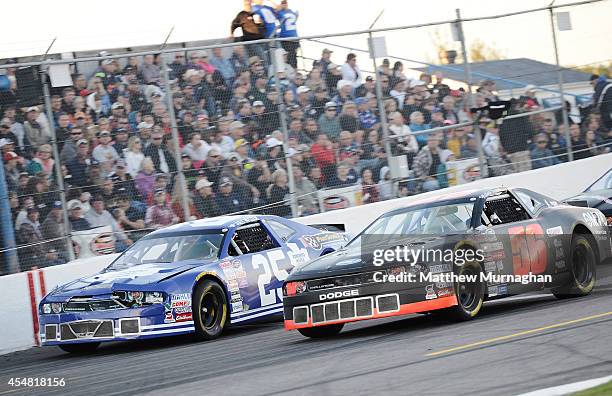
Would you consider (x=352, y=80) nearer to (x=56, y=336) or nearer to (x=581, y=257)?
(x=581, y=257)

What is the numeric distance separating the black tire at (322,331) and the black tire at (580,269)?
7.81 ft

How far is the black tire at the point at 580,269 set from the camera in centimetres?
1089

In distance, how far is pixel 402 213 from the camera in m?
10.5

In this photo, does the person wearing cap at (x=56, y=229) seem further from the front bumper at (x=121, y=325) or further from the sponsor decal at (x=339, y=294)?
the sponsor decal at (x=339, y=294)

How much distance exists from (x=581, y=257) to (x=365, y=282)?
291 centimetres

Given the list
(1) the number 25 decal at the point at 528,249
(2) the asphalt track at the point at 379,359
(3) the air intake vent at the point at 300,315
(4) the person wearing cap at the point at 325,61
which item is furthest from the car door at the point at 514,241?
(4) the person wearing cap at the point at 325,61

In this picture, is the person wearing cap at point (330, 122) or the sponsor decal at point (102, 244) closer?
the sponsor decal at point (102, 244)

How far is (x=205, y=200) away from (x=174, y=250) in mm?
2551

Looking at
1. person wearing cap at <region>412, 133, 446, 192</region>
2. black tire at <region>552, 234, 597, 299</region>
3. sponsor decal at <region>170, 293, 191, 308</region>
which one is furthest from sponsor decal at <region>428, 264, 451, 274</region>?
person wearing cap at <region>412, 133, 446, 192</region>

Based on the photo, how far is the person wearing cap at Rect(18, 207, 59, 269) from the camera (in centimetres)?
1266

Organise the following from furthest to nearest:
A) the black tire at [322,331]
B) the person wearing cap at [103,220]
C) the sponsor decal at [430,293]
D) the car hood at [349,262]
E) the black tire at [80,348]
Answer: the person wearing cap at [103,220]
the black tire at [80,348]
the black tire at [322,331]
the car hood at [349,262]
the sponsor decal at [430,293]

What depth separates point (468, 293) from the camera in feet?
31.8

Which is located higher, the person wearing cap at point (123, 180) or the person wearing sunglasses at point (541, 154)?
the person wearing cap at point (123, 180)

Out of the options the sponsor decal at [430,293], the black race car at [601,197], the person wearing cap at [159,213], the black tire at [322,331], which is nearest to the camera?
the sponsor decal at [430,293]
